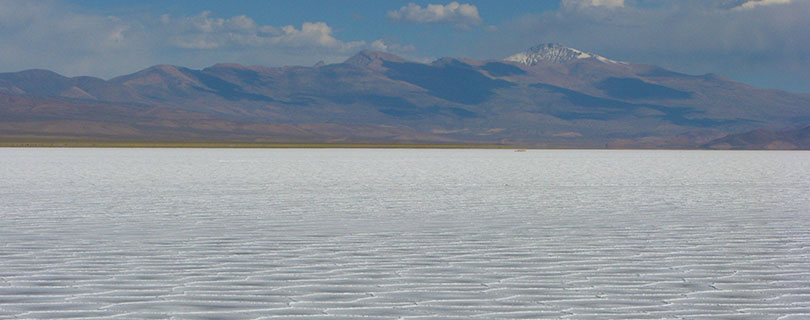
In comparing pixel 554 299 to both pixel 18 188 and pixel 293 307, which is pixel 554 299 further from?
pixel 18 188

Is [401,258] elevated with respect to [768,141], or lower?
lower

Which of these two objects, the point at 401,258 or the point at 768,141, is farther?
the point at 768,141

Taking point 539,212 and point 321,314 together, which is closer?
point 321,314

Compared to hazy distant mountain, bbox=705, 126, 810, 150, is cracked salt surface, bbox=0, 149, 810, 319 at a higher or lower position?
lower

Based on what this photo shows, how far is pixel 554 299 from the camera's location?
6.66 meters

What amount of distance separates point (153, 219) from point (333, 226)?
2.78 m

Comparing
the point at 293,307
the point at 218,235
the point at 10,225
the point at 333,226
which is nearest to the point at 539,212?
the point at 333,226

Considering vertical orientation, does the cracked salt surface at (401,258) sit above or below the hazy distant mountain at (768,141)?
below

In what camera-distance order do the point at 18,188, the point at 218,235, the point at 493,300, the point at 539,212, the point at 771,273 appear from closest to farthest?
the point at 493,300, the point at 771,273, the point at 218,235, the point at 539,212, the point at 18,188

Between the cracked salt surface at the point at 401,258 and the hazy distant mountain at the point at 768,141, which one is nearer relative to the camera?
the cracked salt surface at the point at 401,258

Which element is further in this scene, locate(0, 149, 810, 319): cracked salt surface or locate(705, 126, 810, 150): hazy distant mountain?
locate(705, 126, 810, 150): hazy distant mountain

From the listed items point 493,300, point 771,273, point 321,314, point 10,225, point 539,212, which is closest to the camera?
point 321,314

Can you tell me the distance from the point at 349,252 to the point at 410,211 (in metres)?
5.38

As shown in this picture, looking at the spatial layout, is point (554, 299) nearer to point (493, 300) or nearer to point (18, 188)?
point (493, 300)
